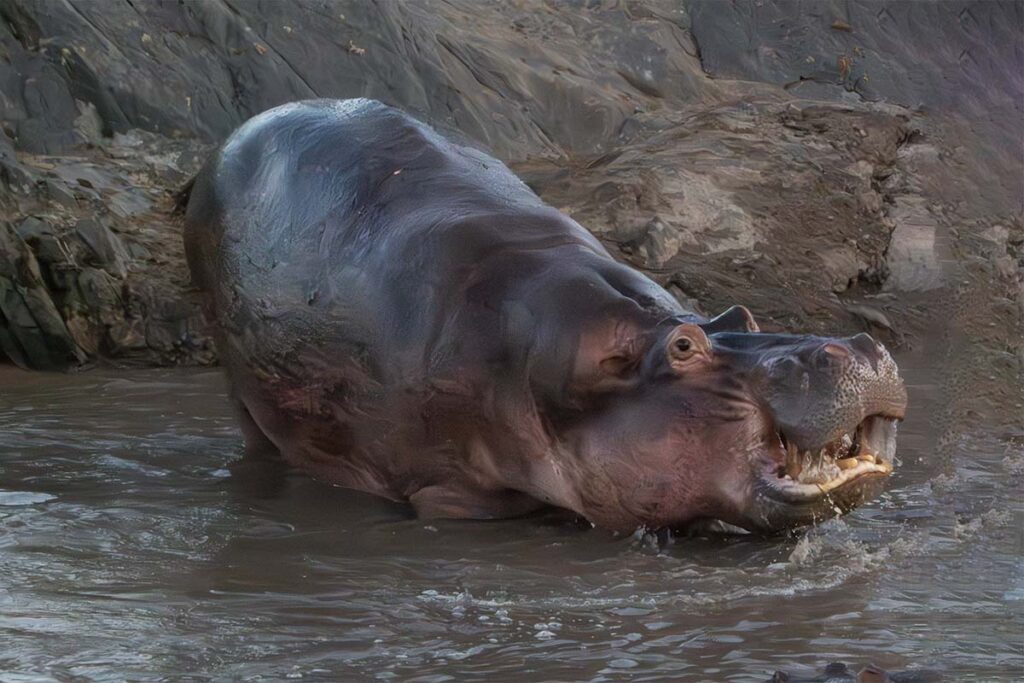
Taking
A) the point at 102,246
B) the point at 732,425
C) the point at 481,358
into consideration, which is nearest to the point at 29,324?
the point at 102,246

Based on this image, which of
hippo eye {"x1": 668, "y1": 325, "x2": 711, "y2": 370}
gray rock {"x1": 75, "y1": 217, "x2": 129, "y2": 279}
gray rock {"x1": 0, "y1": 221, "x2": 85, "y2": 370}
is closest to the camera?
hippo eye {"x1": 668, "y1": 325, "x2": 711, "y2": 370}

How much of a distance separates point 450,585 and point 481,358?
2.59ft

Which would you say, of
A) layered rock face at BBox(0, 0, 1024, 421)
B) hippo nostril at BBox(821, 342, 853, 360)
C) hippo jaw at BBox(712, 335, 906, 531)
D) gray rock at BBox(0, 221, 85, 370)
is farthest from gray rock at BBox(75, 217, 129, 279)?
hippo nostril at BBox(821, 342, 853, 360)

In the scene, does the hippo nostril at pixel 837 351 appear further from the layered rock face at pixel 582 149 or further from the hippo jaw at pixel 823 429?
the layered rock face at pixel 582 149

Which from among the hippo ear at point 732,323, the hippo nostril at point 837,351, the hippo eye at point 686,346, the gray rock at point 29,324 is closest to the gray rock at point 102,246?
the gray rock at point 29,324

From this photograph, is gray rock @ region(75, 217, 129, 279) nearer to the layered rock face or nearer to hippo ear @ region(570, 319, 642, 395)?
the layered rock face

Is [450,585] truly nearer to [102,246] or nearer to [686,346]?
[686,346]

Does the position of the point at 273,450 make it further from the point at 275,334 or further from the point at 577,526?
the point at 577,526

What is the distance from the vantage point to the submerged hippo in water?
4.60 m

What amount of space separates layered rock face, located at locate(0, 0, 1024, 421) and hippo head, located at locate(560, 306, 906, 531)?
11.1 feet

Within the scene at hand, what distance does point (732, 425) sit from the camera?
460 cm

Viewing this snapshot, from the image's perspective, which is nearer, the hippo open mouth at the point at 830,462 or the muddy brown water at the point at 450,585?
the muddy brown water at the point at 450,585

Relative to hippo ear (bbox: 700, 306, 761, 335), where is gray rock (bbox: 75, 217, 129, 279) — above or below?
above

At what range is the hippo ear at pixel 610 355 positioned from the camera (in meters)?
4.78
